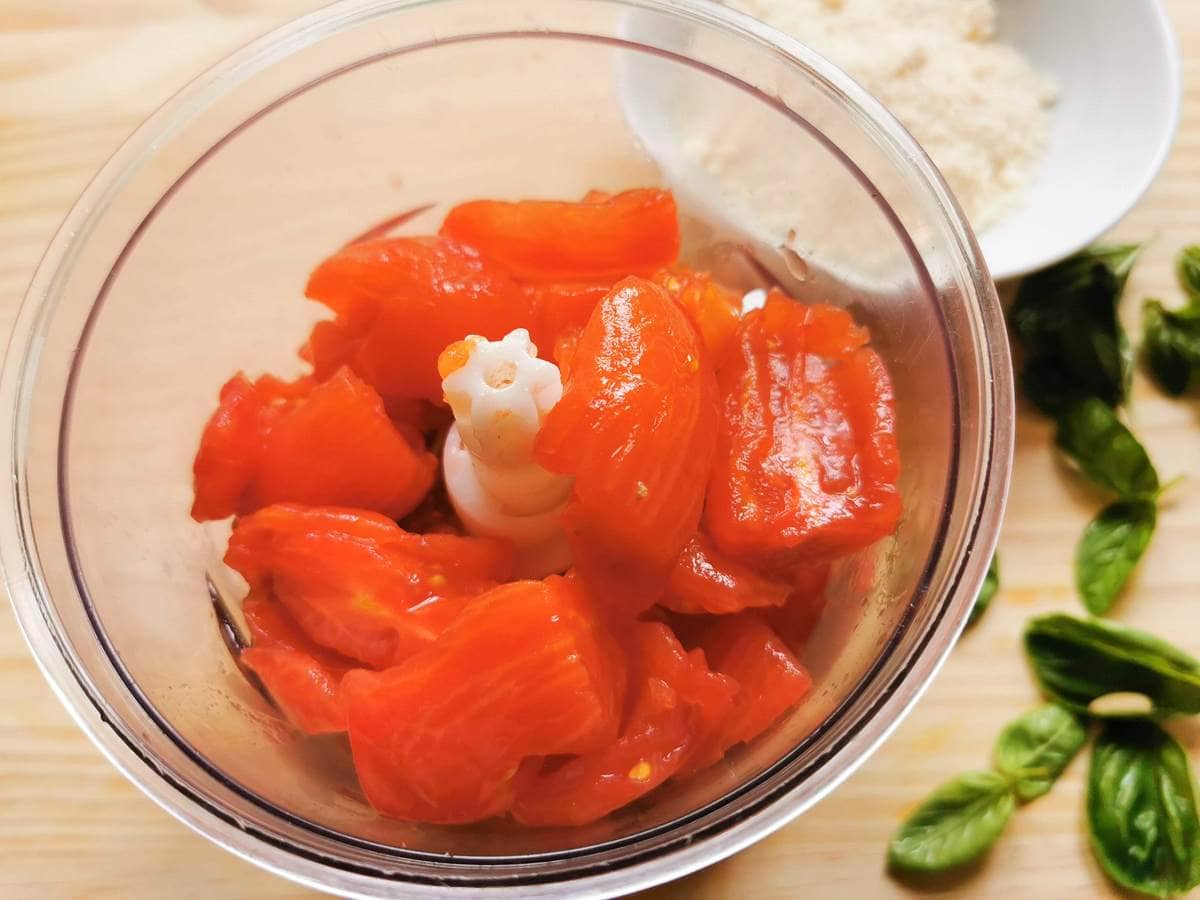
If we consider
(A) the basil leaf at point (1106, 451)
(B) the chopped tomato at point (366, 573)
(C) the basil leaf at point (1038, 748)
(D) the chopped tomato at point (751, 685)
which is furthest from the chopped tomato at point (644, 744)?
(A) the basil leaf at point (1106, 451)

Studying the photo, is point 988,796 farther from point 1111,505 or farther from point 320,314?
point 320,314

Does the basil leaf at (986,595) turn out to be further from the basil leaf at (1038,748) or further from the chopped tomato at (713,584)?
the chopped tomato at (713,584)

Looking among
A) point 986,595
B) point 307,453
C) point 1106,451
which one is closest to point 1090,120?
point 1106,451

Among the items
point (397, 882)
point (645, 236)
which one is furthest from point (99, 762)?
point (645, 236)

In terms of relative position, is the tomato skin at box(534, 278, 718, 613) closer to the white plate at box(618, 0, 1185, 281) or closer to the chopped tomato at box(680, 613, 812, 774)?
the chopped tomato at box(680, 613, 812, 774)

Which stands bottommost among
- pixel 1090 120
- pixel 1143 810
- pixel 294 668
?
pixel 1143 810

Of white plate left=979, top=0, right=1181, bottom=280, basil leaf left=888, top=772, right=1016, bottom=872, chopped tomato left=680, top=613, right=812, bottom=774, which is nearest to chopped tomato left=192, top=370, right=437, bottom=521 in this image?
chopped tomato left=680, top=613, right=812, bottom=774
